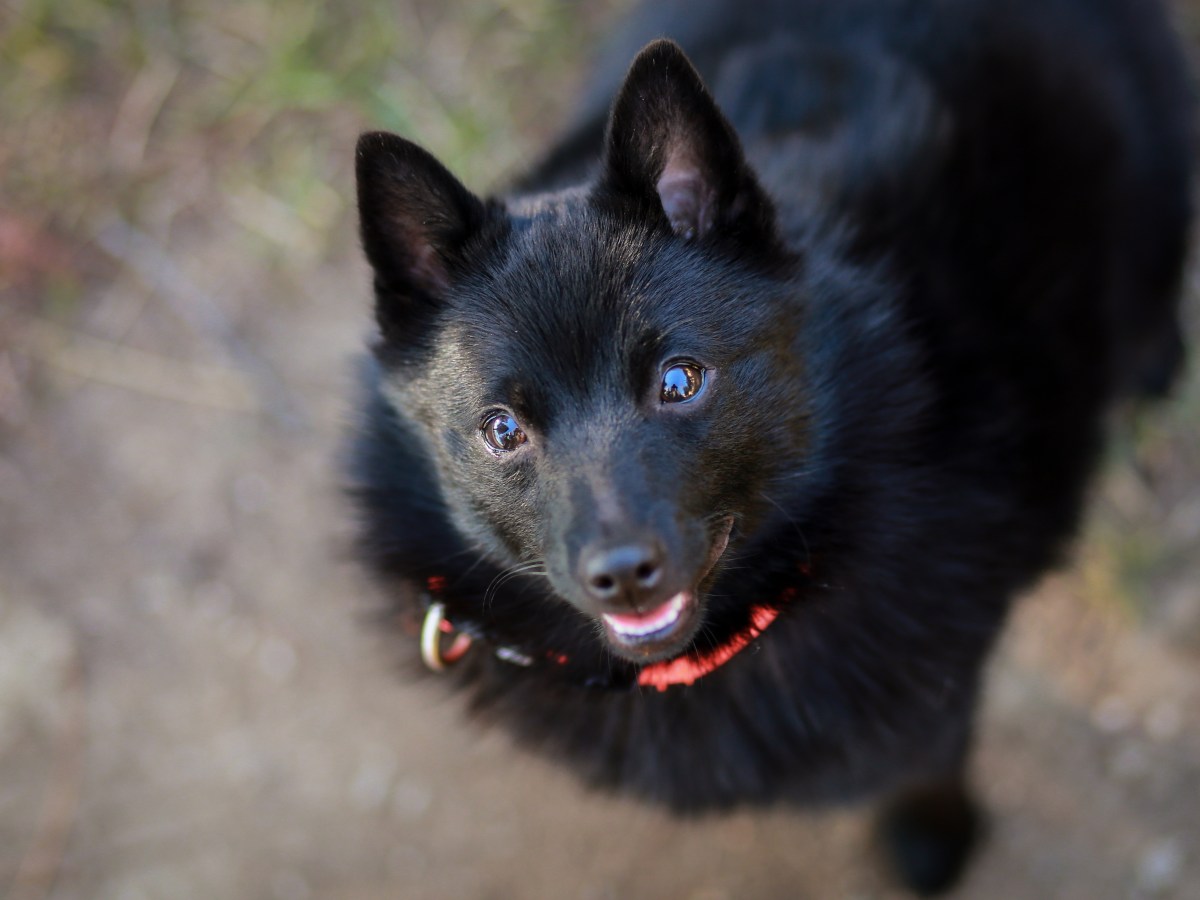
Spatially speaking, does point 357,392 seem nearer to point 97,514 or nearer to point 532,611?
point 532,611

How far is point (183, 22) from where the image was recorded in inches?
153

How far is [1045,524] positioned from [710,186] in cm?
127

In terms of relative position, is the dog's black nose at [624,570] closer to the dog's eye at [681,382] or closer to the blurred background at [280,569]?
the dog's eye at [681,382]

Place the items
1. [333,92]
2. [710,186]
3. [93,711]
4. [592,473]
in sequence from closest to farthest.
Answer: [592,473] < [710,186] < [93,711] < [333,92]

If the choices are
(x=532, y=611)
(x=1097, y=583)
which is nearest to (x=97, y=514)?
(x=532, y=611)

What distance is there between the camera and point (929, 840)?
2891 mm

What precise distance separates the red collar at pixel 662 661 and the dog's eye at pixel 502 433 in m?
0.43

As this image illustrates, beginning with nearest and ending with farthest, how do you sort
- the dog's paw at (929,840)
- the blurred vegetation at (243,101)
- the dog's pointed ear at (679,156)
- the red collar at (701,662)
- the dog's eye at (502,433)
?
the dog's pointed ear at (679,156), the dog's eye at (502,433), the red collar at (701,662), the dog's paw at (929,840), the blurred vegetation at (243,101)

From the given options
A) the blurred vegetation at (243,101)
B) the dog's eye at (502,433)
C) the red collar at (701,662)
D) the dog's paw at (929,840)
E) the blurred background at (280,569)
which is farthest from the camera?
the blurred vegetation at (243,101)

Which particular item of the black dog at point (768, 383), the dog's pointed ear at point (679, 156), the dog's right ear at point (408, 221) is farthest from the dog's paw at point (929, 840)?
the dog's right ear at point (408, 221)

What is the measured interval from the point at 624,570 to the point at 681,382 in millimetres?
383

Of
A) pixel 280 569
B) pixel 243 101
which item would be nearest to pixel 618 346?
pixel 280 569

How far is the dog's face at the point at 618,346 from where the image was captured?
167 centimetres

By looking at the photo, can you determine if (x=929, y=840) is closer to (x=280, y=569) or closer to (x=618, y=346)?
(x=618, y=346)
